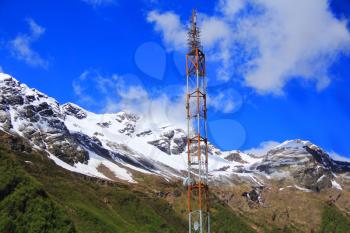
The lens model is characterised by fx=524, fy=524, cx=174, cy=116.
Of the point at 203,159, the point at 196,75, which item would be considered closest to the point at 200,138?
the point at 203,159

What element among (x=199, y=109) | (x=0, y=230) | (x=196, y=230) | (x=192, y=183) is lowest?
(x=196, y=230)

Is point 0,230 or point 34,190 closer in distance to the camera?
point 0,230

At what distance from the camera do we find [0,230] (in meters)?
166

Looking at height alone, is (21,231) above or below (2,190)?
below

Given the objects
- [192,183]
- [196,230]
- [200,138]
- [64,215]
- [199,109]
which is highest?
[64,215]

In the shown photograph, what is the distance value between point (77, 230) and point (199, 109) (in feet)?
554

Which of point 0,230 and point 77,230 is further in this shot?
point 77,230

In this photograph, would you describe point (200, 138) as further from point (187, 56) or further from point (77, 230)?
point (77, 230)

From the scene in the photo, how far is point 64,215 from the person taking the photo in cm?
19400

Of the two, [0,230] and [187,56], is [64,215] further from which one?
[187,56]

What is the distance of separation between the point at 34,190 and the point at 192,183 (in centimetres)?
16855

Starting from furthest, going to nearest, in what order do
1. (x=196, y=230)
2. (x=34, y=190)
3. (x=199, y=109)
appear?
(x=34, y=190), (x=199, y=109), (x=196, y=230)

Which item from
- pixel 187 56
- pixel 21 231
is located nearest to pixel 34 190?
pixel 21 231

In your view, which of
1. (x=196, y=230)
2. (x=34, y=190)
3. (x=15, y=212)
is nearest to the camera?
(x=196, y=230)
